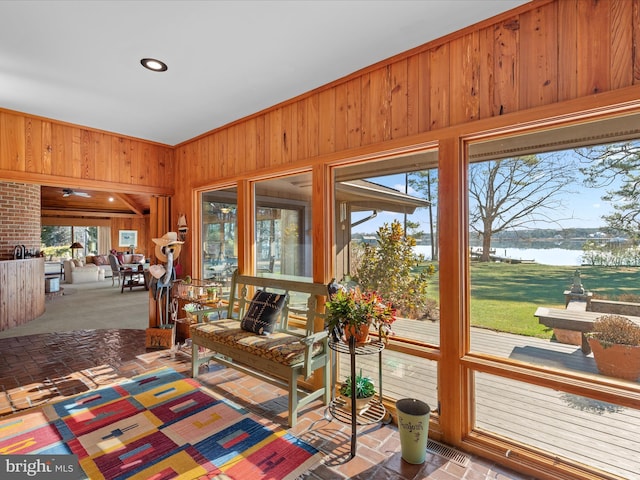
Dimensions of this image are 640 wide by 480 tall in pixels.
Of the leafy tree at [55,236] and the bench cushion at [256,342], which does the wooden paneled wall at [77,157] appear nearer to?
the bench cushion at [256,342]

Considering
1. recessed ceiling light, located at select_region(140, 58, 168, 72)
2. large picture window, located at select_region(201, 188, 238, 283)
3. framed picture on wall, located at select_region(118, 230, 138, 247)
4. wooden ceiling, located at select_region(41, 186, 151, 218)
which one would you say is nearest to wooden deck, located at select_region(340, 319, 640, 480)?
large picture window, located at select_region(201, 188, 238, 283)

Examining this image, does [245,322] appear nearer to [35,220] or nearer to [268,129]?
[268,129]

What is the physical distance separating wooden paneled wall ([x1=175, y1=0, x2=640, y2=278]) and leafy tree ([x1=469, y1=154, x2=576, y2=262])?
38 centimetres

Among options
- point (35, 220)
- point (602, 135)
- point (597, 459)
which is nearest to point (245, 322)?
point (597, 459)

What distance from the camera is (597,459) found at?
1.83 m

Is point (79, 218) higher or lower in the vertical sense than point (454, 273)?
higher

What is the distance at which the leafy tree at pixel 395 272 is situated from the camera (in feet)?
8.21

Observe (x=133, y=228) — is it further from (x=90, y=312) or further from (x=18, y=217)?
(x=90, y=312)

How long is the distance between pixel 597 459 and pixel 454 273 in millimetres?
1306

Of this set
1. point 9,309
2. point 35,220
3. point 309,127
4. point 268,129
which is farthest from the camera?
point 35,220

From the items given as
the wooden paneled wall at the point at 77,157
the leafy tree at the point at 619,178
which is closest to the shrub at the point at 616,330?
the leafy tree at the point at 619,178

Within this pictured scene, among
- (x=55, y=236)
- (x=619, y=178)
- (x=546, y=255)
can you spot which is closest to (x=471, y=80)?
(x=619, y=178)

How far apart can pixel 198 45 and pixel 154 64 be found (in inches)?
19.9

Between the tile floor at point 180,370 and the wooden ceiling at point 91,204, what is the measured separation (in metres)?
6.69
